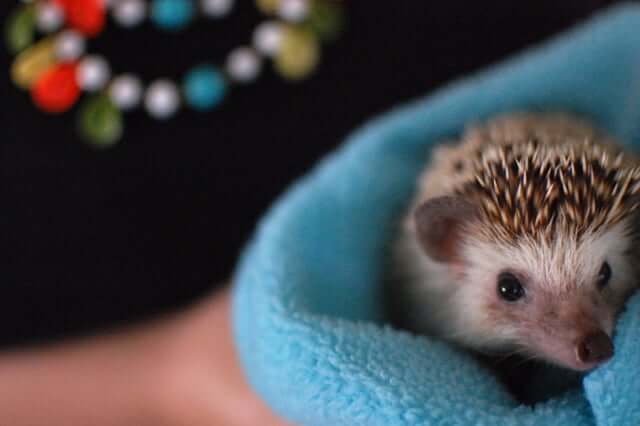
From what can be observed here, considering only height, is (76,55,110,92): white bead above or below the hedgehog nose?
above

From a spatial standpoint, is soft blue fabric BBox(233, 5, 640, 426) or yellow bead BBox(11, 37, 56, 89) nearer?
soft blue fabric BBox(233, 5, 640, 426)

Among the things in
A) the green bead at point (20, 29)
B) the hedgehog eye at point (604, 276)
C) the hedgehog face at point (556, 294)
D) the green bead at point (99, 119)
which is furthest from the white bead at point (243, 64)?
the hedgehog eye at point (604, 276)

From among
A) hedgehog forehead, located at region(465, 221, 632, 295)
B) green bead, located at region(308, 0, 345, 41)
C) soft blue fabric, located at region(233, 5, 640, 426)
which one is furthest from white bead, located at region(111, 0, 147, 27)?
hedgehog forehead, located at region(465, 221, 632, 295)

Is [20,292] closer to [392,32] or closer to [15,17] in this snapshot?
[15,17]

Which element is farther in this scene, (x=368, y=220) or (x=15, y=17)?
(x=15, y=17)

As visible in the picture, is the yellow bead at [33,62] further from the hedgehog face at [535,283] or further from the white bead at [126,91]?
the hedgehog face at [535,283]

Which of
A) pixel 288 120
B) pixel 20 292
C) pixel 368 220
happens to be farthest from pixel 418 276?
pixel 20 292

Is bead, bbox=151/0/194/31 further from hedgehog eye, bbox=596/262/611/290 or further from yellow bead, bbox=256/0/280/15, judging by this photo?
Result: hedgehog eye, bbox=596/262/611/290
